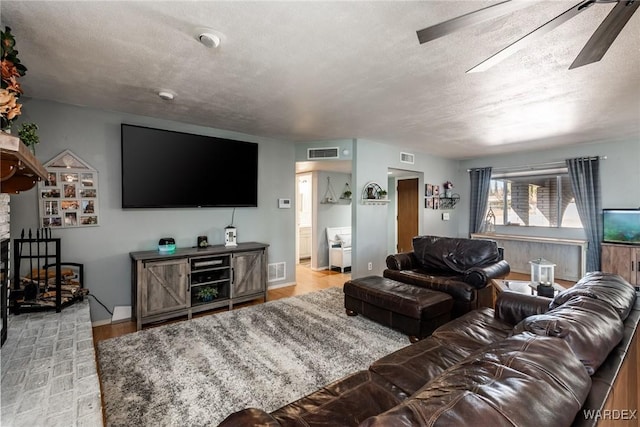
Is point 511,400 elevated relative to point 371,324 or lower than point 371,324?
elevated

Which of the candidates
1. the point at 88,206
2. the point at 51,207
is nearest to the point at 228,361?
the point at 88,206

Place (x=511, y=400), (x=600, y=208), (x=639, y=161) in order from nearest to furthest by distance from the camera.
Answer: (x=511, y=400) < (x=639, y=161) < (x=600, y=208)

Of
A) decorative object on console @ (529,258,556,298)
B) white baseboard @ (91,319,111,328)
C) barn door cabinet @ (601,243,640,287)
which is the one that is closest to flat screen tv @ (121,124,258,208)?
white baseboard @ (91,319,111,328)

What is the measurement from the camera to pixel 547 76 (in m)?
2.40

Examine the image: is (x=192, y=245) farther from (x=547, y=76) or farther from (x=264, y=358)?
(x=547, y=76)

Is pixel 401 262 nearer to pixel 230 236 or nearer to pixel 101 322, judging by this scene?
pixel 230 236

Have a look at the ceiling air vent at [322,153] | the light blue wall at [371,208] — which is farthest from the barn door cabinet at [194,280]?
the ceiling air vent at [322,153]

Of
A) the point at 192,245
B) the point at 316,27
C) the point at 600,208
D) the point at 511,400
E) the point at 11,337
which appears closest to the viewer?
the point at 511,400

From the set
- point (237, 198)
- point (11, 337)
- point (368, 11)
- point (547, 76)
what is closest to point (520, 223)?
point (547, 76)

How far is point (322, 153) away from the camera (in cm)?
484

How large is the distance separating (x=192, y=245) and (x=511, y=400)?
12.9 feet

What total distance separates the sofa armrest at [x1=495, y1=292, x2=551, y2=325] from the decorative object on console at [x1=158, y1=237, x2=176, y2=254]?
345 cm

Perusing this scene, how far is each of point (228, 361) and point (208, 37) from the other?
2454 millimetres

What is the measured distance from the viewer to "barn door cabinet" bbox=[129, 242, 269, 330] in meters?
3.20
